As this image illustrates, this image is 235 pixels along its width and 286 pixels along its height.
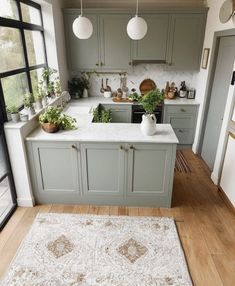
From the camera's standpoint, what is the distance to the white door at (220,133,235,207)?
109 inches

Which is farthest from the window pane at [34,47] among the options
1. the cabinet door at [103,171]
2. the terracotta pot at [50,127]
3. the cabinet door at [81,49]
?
the cabinet door at [103,171]

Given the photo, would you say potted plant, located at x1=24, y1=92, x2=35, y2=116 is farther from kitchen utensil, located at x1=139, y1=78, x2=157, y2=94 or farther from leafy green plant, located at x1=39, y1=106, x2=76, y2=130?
kitchen utensil, located at x1=139, y1=78, x2=157, y2=94

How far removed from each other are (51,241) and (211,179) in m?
2.42

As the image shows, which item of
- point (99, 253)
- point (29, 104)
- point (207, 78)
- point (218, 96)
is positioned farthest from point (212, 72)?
point (99, 253)

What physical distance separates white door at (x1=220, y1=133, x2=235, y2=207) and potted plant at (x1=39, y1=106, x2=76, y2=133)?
199cm

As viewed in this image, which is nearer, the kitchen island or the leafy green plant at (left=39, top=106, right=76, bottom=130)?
the kitchen island

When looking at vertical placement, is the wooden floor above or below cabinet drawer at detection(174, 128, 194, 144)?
below

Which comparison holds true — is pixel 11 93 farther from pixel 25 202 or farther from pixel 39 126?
pixel 25 202

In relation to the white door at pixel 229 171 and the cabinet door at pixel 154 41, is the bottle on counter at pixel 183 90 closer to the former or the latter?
the cabinet door at pixel 154 41

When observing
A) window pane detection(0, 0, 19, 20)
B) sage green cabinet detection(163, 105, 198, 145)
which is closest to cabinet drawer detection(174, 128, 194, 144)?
sage green cabinet detection(163, 105, 198, 145)

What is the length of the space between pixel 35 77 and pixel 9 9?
96cm

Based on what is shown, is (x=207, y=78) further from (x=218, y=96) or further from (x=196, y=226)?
(x=196, y=226)

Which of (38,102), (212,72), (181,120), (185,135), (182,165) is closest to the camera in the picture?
(38,102)

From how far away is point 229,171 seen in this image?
286 cm
